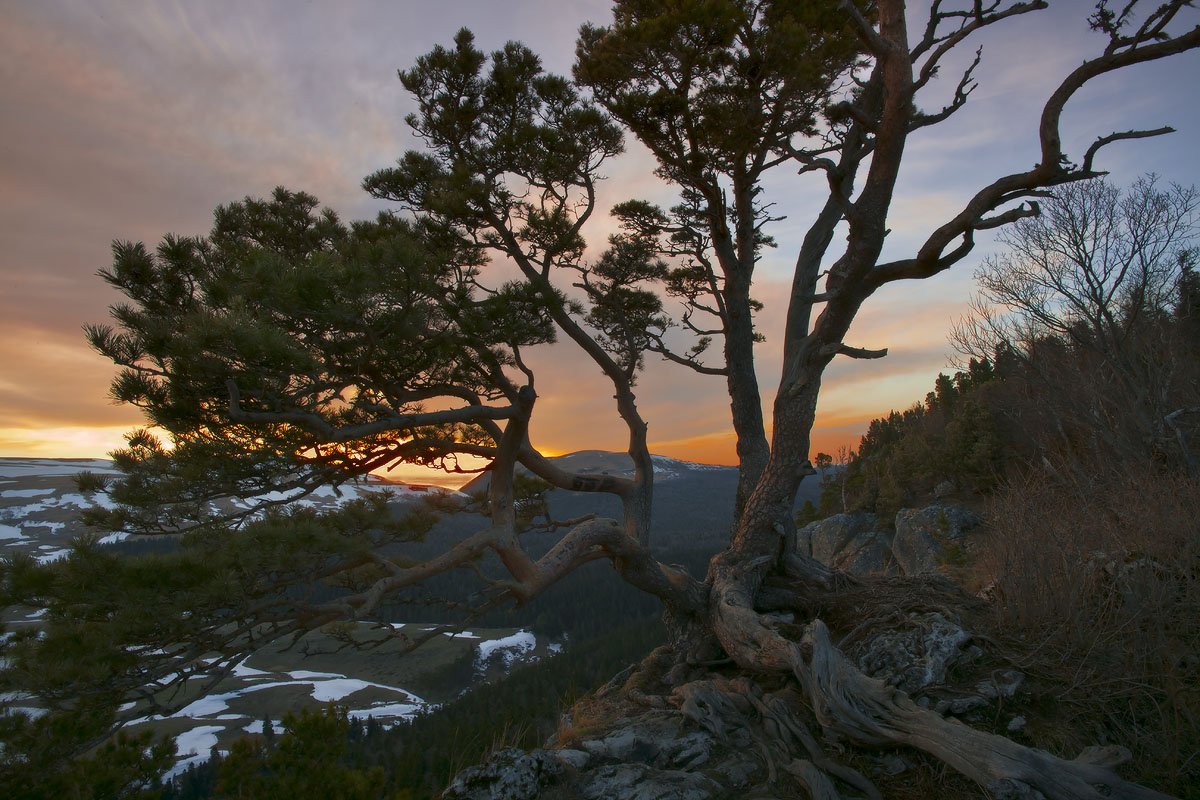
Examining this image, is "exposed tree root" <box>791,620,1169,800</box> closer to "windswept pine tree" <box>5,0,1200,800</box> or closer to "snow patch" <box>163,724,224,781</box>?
"windswept pine tree" <box>5,0,1200,800</box>

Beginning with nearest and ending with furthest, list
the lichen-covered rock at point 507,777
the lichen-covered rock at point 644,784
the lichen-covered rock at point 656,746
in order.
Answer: the lichen-covered rock at point 507,777
the lichen-covered rock at point 644,784
the lichen-covered rock at point 656,746

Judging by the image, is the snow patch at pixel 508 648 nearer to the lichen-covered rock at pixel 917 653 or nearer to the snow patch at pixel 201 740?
the snow patch at pixel 201 740

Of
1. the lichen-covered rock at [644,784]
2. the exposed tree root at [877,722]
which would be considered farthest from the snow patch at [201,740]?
the lichen-covered rock at [644,784]

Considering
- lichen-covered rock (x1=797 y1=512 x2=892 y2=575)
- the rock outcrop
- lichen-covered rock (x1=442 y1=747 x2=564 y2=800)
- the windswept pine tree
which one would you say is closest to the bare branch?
the windswept pine tree

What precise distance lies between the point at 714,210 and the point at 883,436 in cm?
2085

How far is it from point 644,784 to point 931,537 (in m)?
12.4

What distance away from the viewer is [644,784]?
313 centimetres

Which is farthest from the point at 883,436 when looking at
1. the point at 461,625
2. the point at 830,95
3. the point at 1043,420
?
the point at 461,625

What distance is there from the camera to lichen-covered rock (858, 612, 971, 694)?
3.84m

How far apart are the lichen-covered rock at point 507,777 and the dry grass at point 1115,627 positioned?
268 centimetres

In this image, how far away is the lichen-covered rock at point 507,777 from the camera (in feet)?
9.62

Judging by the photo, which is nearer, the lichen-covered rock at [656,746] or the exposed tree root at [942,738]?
the exposed tree root at [942,738]

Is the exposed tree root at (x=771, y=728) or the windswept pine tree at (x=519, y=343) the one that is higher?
the windswept pine tree at (x=519, y=343)

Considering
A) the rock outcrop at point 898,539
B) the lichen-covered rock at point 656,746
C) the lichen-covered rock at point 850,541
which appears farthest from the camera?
the lichen-covered rock at point 850,541
